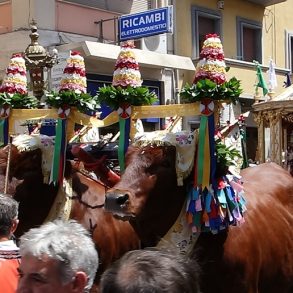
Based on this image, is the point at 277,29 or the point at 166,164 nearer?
the point at 166,164

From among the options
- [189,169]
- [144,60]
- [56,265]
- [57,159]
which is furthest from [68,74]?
[144,60]

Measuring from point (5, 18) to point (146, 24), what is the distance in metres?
3.23

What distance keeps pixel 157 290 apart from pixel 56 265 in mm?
582

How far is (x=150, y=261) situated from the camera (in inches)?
84.8

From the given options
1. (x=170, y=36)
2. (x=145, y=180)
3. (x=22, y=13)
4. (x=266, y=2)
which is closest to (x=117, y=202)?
(x=145, y=180)

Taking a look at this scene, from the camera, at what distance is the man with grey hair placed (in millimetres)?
2484

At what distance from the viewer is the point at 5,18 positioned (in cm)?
1515

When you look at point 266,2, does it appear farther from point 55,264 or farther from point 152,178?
point 55,264

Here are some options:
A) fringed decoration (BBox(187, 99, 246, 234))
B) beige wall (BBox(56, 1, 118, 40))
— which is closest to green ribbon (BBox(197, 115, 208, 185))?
fringed decoration (BBox(187, 99, 246, 234))

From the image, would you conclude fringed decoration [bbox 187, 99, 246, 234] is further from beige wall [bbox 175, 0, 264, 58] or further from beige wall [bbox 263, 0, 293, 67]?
beige wall [bbox 263, 0, 293, 67]

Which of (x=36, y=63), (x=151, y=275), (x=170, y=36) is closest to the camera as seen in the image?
(x=151, y=275)

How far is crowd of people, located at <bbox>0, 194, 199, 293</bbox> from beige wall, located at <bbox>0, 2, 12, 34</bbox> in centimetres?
1297

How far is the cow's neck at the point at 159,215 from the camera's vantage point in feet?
14.9

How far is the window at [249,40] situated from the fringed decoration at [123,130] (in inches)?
594
